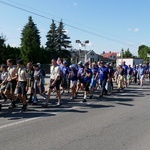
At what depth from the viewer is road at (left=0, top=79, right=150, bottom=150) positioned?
19.5 ft

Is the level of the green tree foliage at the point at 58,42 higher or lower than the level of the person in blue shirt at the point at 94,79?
higher

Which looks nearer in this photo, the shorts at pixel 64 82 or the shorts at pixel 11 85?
the shorts at pixel 11 85

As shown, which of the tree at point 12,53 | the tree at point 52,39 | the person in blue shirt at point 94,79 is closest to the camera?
the person in blue shirt at point 94,79

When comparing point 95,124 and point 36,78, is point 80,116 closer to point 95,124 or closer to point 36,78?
point 95,124

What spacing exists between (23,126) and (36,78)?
3.86 m

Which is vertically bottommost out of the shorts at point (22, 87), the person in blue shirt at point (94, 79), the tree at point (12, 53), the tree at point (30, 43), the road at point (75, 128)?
the road at point (75, 128)

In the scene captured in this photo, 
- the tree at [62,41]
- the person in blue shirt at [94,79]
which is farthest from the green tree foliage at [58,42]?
the person in blue shirt at [94,79]

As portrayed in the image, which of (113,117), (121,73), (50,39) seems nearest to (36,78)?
(113,117)

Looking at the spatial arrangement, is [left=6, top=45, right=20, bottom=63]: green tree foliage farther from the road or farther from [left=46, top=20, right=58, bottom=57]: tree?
the road

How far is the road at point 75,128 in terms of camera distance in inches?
234

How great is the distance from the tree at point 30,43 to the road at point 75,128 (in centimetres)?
5355

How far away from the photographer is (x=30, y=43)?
6831 cm

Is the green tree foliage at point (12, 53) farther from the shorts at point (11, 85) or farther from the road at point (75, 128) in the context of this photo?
the road at point (75, 128)

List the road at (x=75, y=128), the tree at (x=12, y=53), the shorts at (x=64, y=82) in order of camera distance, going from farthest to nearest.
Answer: the tree at (x=12, y=53) < the shorts at (x=64, y=82) < the road at (x=75, y=128)
